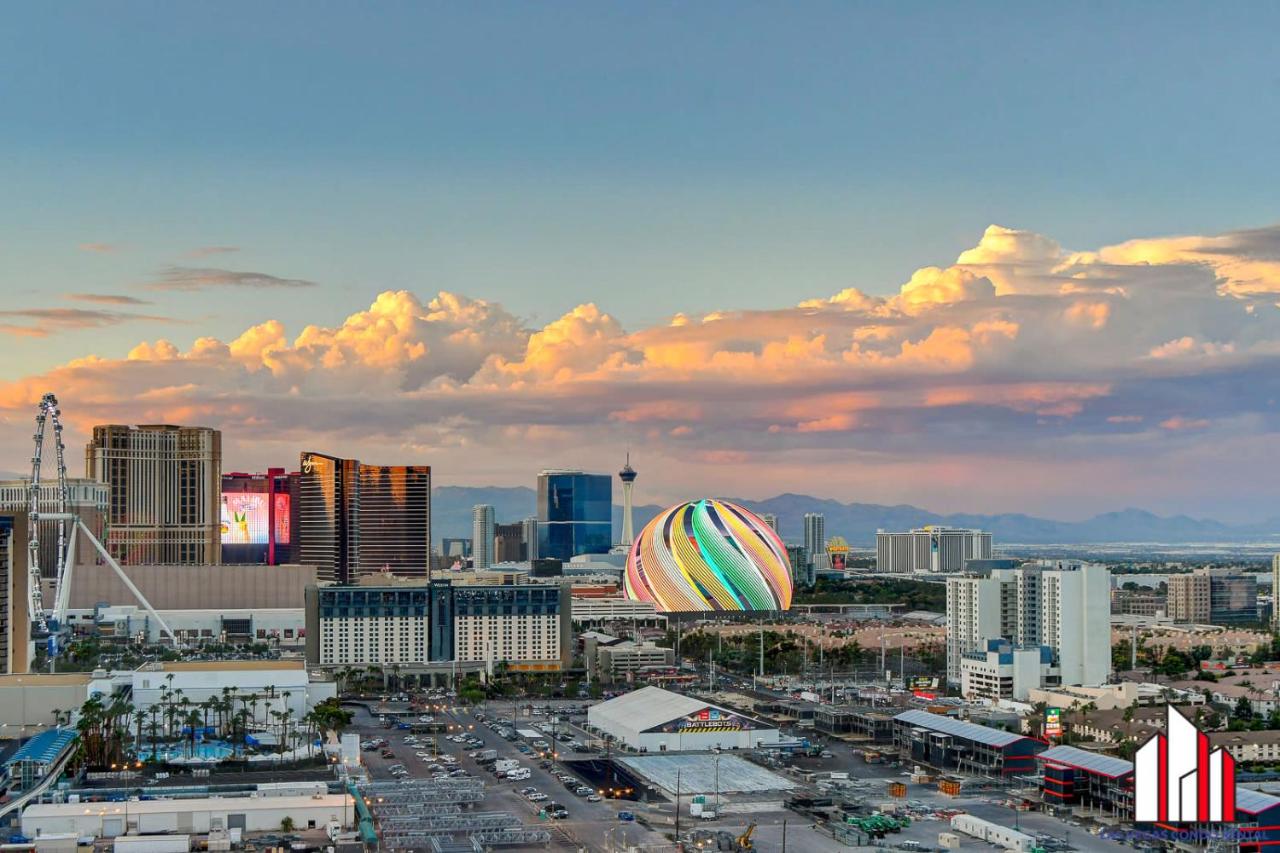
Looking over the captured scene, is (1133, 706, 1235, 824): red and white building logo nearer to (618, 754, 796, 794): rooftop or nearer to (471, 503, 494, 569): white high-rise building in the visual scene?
(618, 754, 796, 794): rooftop

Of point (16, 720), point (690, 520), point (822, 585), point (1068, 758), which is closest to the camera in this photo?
point (1068, 758)

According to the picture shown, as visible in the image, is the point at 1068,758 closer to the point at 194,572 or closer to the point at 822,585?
the point at 194,572

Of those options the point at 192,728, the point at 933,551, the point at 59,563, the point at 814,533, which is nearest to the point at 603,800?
the point at 192,728

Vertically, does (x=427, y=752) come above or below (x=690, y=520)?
below

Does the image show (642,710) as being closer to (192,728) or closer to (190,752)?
(192,728)

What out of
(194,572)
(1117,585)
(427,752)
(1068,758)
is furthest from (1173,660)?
(1117,585)

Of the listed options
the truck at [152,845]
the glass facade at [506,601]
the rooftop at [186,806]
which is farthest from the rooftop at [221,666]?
the truck at [152,845]
